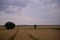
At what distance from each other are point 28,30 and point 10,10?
370 mm

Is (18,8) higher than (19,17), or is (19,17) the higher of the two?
(18,8)

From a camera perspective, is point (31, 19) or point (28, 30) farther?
point (28, 30)

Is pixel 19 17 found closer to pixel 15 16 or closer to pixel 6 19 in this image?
pixel 15 16

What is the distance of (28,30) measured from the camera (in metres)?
1.61

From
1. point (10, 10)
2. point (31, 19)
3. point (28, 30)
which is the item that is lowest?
point (28, 30)

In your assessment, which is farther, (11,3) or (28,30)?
(28,30)

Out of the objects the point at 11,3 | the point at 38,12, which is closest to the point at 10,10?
the point at 11,3

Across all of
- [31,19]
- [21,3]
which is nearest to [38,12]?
[31,19]

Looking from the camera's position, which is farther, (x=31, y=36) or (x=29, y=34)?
(x=29, y=34)

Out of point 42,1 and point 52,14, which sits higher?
point 42,1

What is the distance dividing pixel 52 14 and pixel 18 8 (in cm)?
44

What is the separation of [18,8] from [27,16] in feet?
0.50

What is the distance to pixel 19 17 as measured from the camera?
1.51 m

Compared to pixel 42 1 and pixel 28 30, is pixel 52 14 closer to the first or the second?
pixel 42 1
